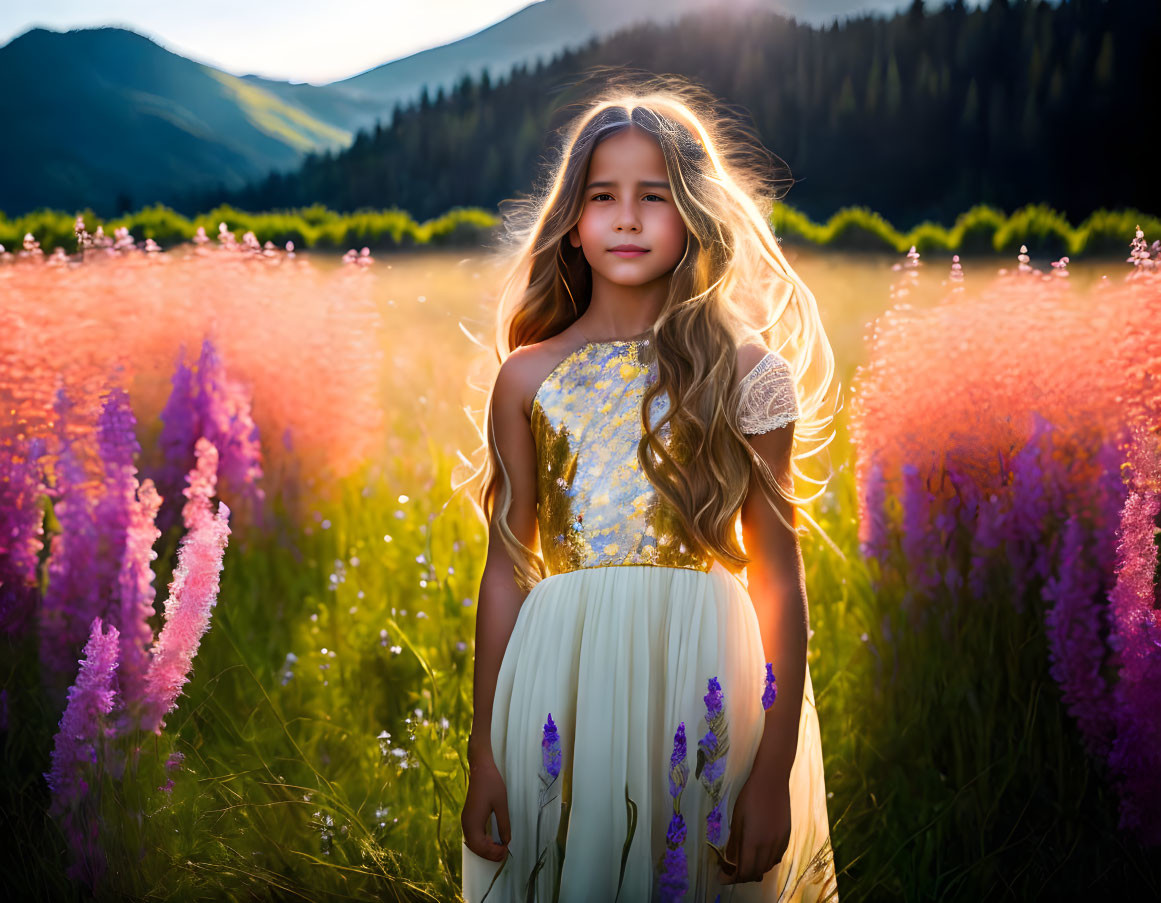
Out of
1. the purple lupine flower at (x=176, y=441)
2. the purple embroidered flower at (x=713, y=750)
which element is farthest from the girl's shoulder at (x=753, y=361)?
the purple lupine flower at (x=176, y=441)

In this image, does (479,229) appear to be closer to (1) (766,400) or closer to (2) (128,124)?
(2) (128,124)

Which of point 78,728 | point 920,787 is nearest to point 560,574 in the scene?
point 78,728

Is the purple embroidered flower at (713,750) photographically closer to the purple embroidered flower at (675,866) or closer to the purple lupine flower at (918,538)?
the purple embroidered flower at (675,866)

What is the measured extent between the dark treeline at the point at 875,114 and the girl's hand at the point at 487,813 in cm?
198

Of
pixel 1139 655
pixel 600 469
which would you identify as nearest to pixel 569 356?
pixel 600 469

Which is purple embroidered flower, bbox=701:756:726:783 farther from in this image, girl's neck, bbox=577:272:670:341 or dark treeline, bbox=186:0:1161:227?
dark treeline, bbox=186:0:1161:227

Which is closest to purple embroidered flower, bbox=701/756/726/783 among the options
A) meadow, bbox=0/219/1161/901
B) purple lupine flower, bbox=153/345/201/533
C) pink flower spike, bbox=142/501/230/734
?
meadow, bbox=0/219/1161/901

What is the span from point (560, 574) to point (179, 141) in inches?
103

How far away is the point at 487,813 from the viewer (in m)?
1.86

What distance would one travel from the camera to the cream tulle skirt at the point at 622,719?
68.7 inches

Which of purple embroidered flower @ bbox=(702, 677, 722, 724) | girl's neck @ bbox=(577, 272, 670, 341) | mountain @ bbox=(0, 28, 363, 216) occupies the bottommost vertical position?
purple embroidered flower @ bbox=(702, 677, 722, 724)

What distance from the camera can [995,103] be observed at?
3494 millimetres

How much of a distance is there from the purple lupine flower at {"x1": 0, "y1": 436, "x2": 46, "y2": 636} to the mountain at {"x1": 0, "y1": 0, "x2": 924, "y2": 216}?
3.46 feet

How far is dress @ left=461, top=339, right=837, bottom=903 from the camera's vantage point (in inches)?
68.9
